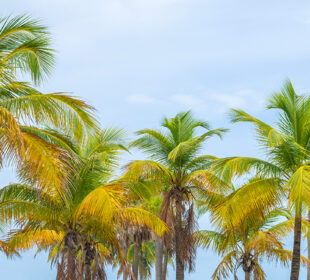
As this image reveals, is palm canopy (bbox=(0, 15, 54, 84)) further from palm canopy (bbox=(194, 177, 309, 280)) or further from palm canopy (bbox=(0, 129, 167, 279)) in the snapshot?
palm canopy (bbox=(194, 177, 309, 280))

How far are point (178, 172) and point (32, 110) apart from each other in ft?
33.8

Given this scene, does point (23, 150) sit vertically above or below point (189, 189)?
below

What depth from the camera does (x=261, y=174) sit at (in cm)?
1653

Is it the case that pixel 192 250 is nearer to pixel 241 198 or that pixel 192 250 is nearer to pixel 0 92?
pixel 241 198

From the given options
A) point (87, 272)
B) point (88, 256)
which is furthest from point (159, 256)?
point (88, 256)

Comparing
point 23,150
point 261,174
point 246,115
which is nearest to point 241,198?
point 261,174

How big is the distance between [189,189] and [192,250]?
8.00 feet

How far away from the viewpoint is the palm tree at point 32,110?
35.0 feet

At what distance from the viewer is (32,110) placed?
11.3 m

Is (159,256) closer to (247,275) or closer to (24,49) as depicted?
(247,275)

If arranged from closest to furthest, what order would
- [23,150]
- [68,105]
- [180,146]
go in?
[23,150]
[68,105]
[180,146]

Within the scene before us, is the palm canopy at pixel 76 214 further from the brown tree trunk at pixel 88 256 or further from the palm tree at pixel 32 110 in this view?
the palm tree at pixel 32 110

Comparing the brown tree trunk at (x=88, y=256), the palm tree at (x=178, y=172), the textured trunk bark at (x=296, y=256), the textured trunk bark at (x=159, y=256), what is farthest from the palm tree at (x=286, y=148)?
the textured trunk bark at (x=159, y=256)

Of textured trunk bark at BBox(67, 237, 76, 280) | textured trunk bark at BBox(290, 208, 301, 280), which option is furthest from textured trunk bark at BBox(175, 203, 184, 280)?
textured trunk bark at BBox(290, 208, 301, 280)
